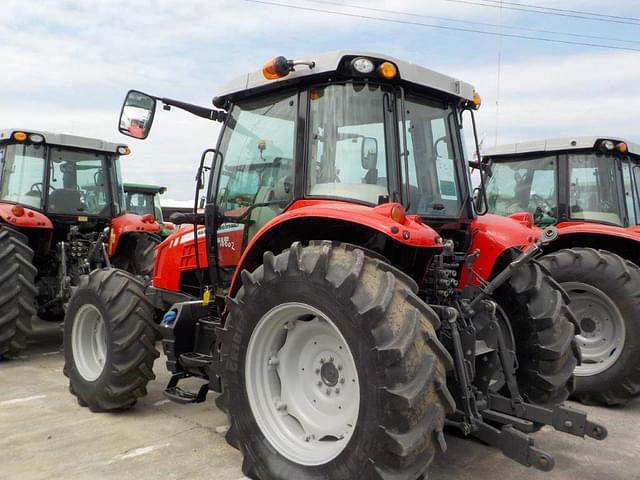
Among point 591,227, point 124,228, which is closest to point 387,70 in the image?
point 591,227

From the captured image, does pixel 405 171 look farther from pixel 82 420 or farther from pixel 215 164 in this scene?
pixel 82 420

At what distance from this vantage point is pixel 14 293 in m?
6.02

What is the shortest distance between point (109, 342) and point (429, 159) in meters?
2.64

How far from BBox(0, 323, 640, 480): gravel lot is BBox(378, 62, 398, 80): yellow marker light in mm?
2300

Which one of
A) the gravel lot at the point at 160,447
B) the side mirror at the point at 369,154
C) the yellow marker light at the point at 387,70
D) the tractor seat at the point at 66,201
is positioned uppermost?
the yellow marker light at the point at 387,70

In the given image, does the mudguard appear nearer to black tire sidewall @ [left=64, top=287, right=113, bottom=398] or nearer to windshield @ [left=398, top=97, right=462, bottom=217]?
black tire sidewall @ [left=64, top=287, right=113, bottom=398]

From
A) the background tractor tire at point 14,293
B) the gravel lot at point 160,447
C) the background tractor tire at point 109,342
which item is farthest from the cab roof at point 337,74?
the background tractor tire at point 14,293

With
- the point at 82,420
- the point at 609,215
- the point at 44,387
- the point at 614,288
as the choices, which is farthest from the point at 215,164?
the point at 609,215

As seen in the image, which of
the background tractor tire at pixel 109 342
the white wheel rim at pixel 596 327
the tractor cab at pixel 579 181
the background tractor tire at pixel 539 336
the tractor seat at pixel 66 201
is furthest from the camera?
the tractor seat at pixel 66 201

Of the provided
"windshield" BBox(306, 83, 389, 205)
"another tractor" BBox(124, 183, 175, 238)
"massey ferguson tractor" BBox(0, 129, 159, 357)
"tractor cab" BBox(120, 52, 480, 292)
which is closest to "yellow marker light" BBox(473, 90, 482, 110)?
"tractor cab" BBox(120, 52, 480, 292)

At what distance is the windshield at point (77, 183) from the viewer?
7.21 meters

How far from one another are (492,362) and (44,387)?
387 cm

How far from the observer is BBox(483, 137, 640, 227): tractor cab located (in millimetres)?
6176

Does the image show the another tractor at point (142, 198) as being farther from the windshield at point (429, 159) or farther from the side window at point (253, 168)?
the windshield at point (429, 159)
